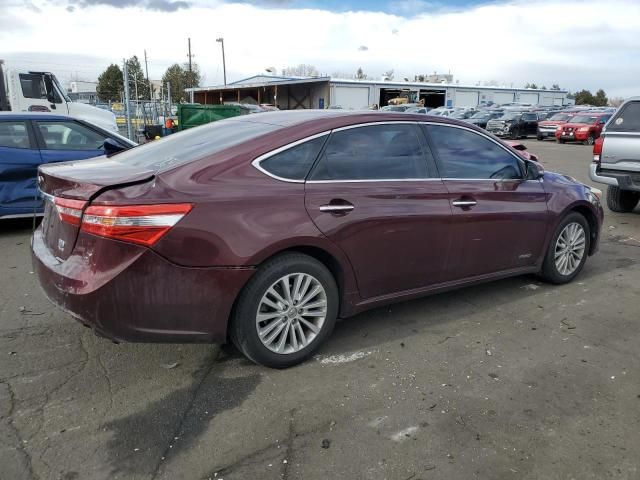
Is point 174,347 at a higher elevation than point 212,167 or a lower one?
lower

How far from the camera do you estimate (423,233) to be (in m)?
3.91

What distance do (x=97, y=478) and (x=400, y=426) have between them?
1.51 meters

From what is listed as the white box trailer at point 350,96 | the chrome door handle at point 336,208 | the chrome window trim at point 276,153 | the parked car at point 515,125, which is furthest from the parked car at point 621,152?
the white box trailer at point 350,96

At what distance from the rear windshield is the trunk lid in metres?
0.15

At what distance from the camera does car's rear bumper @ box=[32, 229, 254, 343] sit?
292cm

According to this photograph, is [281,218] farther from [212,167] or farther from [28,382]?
[28,382]

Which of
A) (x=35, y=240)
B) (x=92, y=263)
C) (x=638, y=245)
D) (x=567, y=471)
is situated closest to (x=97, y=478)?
(x=92, y=263)

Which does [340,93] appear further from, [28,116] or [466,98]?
[28,116]

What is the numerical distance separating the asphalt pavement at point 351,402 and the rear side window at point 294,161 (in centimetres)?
126

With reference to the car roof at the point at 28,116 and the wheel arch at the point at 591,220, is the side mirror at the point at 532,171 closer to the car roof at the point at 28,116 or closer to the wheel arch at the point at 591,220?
the wheel arch at the point at 591,220

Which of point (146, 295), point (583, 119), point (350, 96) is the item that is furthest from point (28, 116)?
point (350, 96)

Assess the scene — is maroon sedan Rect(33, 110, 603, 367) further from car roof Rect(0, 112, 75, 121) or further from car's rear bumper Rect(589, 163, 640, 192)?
car's rear bumper Rect(589, 163, 640, 192)

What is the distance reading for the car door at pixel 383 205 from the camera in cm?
352

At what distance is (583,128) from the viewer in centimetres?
2678
